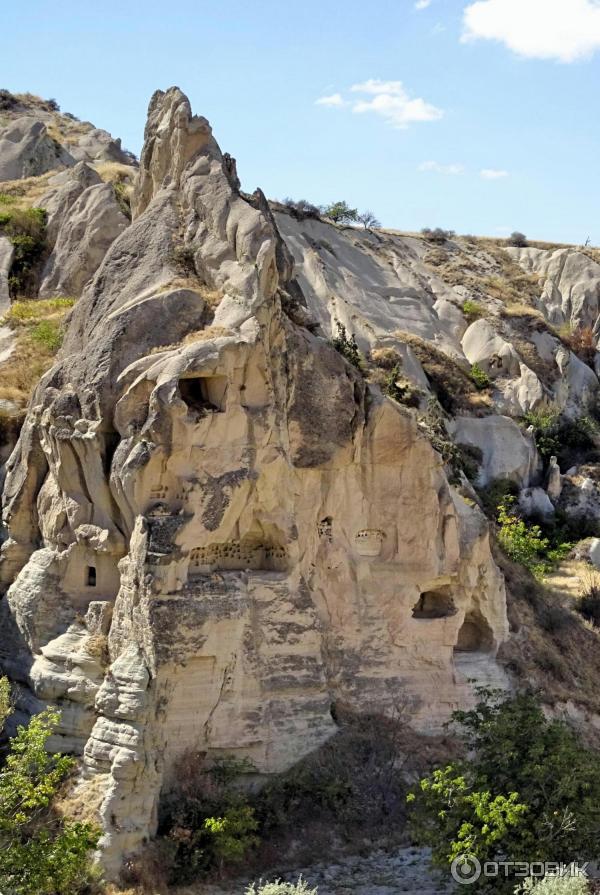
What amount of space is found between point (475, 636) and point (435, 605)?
1.44 metres

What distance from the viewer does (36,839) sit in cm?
1341

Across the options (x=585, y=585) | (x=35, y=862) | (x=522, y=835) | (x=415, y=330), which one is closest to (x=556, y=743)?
(x=522, y=835)

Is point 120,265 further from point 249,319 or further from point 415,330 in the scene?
point 415,330

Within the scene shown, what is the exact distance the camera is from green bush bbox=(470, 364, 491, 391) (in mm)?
45719

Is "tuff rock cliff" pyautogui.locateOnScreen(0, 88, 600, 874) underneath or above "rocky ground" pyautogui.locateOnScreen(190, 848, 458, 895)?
above

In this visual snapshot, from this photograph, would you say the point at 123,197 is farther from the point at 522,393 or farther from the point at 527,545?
the point at 522,393

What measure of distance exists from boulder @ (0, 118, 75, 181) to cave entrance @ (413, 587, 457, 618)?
2732cm

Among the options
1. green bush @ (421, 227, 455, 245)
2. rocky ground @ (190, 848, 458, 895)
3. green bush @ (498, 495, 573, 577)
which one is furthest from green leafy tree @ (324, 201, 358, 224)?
rocky ground @ (190, 848, 458, 895)

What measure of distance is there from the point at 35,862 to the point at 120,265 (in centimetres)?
959

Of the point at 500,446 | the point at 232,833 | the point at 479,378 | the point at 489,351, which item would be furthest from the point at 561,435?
the point at 232,833

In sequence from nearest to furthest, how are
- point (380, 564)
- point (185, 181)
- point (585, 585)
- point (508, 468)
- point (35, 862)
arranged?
point (35, 862), point (380, 564), point (185, 181), point (585, 585), point (508, 468)

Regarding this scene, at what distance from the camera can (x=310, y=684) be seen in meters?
15.9

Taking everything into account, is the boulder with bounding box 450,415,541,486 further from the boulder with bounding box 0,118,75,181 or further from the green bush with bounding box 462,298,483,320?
the boulder with bounding box 0,118,75,181

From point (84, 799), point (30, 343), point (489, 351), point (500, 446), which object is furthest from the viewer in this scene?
point (489, 351)
